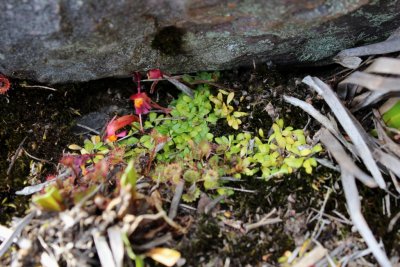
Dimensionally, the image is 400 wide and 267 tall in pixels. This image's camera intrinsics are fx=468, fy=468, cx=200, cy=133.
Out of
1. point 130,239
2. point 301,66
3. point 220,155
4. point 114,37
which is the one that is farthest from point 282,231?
point 114,37

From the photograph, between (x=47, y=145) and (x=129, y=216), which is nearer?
(x=129, y=216)

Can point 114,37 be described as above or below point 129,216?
above

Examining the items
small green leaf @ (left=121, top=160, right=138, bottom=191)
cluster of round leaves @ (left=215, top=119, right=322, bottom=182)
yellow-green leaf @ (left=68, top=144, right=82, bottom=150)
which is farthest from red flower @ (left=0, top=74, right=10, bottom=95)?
cluster of round leaves @ (left=215, top=119, right=322, bottom=182)

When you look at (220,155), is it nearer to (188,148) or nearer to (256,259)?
(188,148)

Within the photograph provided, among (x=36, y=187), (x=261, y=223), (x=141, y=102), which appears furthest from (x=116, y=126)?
(x=261, y=223)

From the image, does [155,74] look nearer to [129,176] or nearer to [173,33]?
[173,33]

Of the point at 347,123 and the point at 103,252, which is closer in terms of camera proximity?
the point at 103,252

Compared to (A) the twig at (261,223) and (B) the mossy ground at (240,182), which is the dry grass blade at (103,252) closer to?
(B) the mossy ground at (240,182)

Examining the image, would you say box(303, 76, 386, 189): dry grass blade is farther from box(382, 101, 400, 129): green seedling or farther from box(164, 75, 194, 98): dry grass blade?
box(164, 75, 194, 98): dry grass blade
